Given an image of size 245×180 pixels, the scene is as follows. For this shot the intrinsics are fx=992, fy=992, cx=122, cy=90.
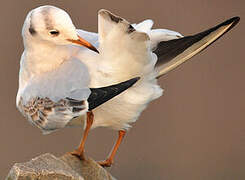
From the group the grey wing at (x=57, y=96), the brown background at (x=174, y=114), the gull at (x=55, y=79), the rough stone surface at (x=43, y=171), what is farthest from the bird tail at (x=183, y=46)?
the brown background at (x=174, y=114)

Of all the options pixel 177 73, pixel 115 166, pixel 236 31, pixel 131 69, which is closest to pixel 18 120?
pixel 115 166

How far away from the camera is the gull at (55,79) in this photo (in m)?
3.86

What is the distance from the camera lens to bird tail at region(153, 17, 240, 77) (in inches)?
163

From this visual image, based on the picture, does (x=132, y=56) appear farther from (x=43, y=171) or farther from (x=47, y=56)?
(x=43, y=171)

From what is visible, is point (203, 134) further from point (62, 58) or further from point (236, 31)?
point (62, 58)

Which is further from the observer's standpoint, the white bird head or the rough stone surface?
the white bird head

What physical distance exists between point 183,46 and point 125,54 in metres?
0.31

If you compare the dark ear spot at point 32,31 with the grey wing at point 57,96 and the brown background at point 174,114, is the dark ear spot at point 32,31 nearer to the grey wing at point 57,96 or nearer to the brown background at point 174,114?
the grey wing at point 57,96

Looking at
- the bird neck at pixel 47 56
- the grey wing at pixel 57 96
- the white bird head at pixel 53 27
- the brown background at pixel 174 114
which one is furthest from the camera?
the brown background at pixel 174 114

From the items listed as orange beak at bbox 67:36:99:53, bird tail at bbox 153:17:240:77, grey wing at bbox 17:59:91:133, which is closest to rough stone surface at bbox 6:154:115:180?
grey wing at bbox 17:59:91:133

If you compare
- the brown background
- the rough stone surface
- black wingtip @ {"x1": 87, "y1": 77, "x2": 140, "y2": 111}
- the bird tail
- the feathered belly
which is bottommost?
the brown background

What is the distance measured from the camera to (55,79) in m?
3.97

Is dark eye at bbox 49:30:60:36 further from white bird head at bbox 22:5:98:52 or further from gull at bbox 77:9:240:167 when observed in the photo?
gull at bbox 77:9:240:167

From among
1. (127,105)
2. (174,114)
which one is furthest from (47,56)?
(174,114)
